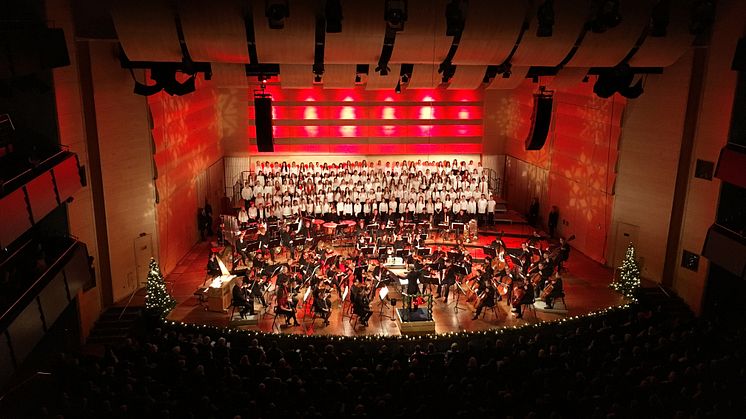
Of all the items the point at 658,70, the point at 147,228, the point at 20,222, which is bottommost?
the point at 147,228

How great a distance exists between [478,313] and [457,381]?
381cm

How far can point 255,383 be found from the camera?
9.12 meters

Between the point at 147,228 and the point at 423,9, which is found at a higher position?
the point at 423,9

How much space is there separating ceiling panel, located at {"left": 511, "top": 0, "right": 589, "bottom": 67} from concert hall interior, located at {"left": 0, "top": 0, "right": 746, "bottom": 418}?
0.14ft

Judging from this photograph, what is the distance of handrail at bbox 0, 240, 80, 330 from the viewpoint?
863 centimetres

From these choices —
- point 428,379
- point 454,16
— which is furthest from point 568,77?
point 428,379

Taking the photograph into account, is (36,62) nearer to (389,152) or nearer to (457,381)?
(457,381)

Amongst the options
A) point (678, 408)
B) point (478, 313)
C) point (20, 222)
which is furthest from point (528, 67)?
point (20, 222)

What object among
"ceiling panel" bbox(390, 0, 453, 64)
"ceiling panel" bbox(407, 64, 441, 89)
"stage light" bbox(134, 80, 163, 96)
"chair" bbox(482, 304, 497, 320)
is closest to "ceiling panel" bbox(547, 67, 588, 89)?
"ceiling panel" bbox(407, 64, 441, 89)

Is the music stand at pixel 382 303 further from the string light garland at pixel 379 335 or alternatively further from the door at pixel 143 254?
the door at pixel 143 254

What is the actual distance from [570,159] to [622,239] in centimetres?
316

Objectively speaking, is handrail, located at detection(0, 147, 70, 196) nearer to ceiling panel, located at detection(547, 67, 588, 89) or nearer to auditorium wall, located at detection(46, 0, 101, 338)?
auditorium wall, located at detection(46, 0, 101, 338)

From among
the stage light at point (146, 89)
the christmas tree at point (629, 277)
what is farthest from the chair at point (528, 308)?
the stage light at point (146, 89)

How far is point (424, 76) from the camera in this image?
46.5ft
